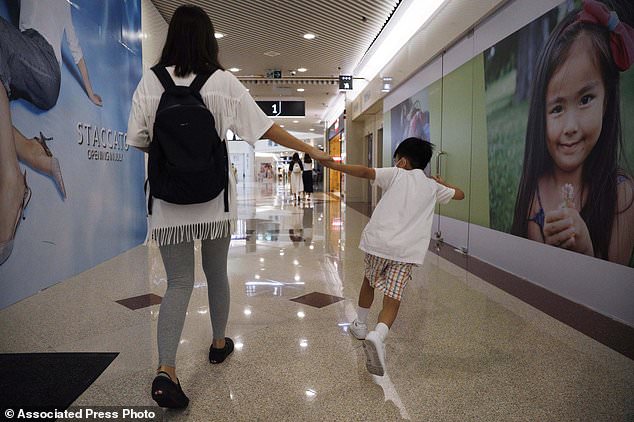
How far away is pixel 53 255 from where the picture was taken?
129 inches

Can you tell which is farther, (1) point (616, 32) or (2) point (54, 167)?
(2) point (54, 167)

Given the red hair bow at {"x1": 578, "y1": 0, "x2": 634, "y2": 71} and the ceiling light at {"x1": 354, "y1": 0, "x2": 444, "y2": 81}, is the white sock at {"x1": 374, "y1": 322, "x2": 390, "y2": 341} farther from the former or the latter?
the ceiling light at {"x1": 354, "y1": 0, "x2": 444, "y2": 81}

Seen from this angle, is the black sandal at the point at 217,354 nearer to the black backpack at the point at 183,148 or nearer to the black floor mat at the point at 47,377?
the black floor mat at the point at 47,377

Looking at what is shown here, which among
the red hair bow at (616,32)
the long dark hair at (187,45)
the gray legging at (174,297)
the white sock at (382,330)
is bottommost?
the white sock at (382,330)

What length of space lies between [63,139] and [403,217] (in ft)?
9.50

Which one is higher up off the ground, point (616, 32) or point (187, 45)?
point (616, 32)

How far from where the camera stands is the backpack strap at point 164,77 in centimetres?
151

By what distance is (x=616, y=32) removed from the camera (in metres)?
2.64

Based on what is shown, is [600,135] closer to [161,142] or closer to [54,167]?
[161,142]

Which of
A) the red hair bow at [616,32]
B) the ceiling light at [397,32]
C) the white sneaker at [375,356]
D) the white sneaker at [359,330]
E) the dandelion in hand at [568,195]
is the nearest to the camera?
the white sneaker at [375,356]

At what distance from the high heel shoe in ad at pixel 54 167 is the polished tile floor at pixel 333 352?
761mm

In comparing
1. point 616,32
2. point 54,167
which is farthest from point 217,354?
point 616,32

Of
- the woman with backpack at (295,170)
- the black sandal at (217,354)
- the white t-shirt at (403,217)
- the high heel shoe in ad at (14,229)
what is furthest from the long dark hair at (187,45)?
the woman with backpack at (295,170)

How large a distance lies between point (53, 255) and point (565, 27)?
421cm
